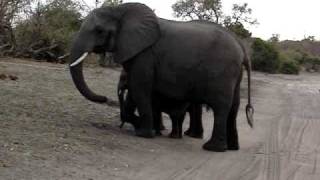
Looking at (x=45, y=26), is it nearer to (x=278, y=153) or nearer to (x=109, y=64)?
(x=109, y=64)

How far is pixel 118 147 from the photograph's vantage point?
10.4 m

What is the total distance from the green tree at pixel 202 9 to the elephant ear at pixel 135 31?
38.6 meters

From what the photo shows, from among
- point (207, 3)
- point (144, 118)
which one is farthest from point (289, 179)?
point (207, 3)

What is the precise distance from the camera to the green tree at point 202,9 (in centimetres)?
5106

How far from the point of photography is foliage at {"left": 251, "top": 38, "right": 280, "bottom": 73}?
48.0 metres

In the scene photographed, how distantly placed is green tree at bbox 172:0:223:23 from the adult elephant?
38.8 meters

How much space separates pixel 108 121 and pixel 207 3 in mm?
38791

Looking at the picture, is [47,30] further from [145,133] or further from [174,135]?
[145,133]

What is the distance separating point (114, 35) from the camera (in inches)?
471

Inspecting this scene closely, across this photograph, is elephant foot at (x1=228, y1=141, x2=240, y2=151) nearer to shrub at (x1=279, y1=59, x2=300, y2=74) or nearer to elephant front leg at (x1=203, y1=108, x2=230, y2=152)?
elephant front leg at (x1=203, y1=108, x2=230, y2=152)

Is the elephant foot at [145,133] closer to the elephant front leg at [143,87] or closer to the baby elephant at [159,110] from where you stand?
the elephant front leg at [143,87]

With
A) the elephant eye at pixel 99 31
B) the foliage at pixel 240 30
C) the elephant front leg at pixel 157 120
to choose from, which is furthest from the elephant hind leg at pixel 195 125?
the foliage at pixel 240 30

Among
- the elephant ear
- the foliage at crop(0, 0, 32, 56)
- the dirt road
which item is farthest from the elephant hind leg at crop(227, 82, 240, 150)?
the foliage at crop(0, 0, 32, 56)

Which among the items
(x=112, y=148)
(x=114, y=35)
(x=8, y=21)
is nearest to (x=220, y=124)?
(x=112, y=148)
